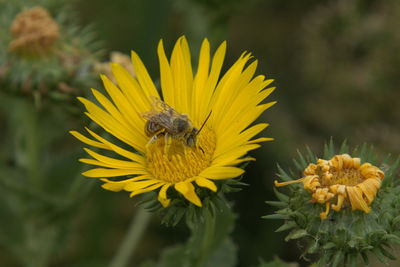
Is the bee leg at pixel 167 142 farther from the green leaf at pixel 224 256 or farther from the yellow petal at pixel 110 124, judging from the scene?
the green leaf at pixel 224 256

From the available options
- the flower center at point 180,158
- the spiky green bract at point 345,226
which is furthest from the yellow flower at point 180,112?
the spiky green bract at point 345,226

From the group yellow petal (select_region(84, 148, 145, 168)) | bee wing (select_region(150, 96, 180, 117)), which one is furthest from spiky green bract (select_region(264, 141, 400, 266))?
bee wing (select_region(150, 96, 180, 117))

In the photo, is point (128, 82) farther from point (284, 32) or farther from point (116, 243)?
point (284, 32)

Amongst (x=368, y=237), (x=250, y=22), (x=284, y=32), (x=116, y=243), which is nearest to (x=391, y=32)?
(x=284, y=32)

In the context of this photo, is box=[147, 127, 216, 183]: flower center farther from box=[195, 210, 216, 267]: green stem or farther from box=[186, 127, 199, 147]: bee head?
box=[195, 210, 216, 267]: green stem

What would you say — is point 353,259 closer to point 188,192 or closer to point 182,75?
point 188,192

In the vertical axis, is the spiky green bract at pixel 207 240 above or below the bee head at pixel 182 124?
below

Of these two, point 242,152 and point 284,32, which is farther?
point 284,32
